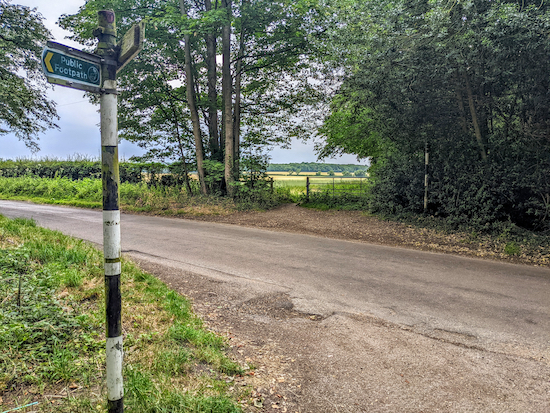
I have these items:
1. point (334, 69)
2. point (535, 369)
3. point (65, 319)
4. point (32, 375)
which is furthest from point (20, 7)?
point (535, 369)

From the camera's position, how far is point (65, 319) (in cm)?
355

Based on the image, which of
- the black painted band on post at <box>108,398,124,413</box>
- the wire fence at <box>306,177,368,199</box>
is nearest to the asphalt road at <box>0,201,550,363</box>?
the black painted band on post at <box>108,398,124,413</box>

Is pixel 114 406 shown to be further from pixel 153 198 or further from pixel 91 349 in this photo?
pixel 153 198

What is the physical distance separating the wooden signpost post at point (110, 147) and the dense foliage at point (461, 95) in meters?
7.57

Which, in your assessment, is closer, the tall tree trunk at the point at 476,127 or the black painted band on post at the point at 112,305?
the black painted band on post at the point at 112,305

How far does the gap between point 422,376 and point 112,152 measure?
3.23 meters

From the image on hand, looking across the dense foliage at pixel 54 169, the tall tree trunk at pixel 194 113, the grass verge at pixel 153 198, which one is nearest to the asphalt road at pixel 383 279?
the grass verge at pixel 153 198

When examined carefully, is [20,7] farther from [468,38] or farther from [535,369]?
[535,369]

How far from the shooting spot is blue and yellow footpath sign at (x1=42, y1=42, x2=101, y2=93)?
212 centimetres

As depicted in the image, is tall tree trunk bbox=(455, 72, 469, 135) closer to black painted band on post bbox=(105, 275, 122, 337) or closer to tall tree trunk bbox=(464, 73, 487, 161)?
tall tree trunk bbox=(464, 73, 487, 161)

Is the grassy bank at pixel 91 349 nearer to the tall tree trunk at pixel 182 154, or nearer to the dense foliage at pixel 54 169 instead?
the tall tree trunk at pixel 182 154

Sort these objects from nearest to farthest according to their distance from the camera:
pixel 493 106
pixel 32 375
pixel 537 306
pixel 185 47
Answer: pixel 32 375, pixel 537 306, pixel 493 106, pixel 185 47

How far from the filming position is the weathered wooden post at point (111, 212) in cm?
234

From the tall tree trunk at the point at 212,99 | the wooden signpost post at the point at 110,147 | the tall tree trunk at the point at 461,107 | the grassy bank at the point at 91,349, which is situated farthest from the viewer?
the tall tree trunk at the point at 212,99
